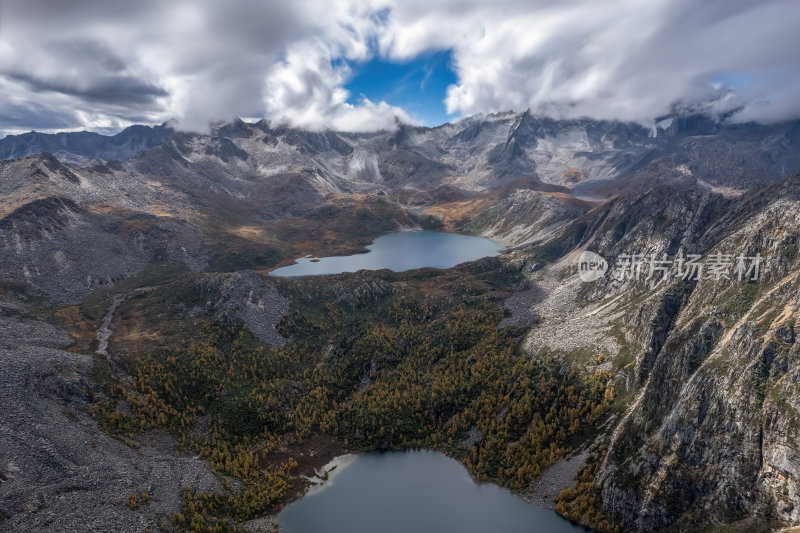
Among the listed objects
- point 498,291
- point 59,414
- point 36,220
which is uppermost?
point 36,220

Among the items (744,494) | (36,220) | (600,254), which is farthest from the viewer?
(36,220)

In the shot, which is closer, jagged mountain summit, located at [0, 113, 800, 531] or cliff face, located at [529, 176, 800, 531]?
cliff face, located at [529, 176, 800, 531]

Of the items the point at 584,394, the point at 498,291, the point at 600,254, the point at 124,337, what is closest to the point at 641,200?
the point at 600,254

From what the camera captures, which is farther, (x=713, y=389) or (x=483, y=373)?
(x=483, y=373)

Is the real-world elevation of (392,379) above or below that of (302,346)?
below

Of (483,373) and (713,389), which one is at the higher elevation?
(713,389)

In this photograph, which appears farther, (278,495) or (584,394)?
(584,394)

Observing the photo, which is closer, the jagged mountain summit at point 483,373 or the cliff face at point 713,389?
the cliff face at point 713,389

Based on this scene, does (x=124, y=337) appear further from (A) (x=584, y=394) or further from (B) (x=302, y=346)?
(A) (x=584, y=394)

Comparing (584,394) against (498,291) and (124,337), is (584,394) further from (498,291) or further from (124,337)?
(124,337)

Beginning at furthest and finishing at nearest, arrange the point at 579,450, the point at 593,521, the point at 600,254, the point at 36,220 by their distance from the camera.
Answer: the point at 36,220
the point at 600,254
the point at 579,450
the point at 593,521
